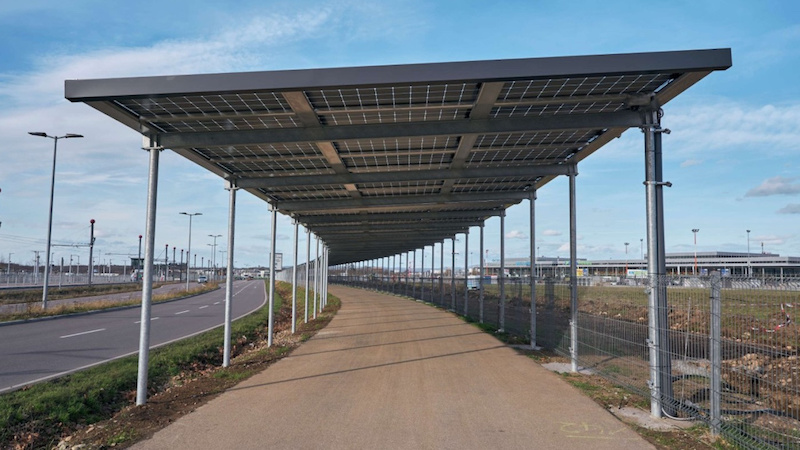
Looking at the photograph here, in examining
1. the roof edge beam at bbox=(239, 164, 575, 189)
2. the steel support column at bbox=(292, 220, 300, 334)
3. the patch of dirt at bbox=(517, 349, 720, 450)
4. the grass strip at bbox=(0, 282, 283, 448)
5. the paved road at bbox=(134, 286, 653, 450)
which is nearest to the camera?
the patch of dirt at bbox=(517, 349, 720, 450)

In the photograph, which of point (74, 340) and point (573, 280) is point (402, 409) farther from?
point (74, 340)

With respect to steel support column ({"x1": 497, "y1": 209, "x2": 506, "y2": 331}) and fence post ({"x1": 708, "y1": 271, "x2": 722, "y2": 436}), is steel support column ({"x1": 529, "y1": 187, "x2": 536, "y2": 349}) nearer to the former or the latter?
steel support column ({"x1": 497, "y1": 209, "x2": 506, "y2": 331})

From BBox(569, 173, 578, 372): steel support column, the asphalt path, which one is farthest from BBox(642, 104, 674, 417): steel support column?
the asphalt path

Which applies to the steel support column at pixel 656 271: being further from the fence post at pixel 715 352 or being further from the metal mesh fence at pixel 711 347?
the fence post at pixel 715 352

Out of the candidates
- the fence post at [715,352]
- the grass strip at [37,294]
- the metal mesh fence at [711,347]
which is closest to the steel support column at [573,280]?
the metal mesh fence at [711,347]

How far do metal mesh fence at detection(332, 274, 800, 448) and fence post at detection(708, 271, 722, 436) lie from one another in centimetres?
1

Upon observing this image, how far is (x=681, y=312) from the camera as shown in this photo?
7848 mm

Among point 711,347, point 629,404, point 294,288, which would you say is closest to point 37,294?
point 294,288

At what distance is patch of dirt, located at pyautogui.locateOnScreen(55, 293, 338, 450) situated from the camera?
7.00m

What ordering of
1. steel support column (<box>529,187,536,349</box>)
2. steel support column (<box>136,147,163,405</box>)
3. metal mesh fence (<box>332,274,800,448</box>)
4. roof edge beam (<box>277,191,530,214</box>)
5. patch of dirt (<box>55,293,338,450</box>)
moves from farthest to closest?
1. roof edge beam (<box>277,191,530,214</box>)
2. steel support column (<box>529,187,536,349</box>)
3. steel support column (<box>136,147,163,405</box>)
4. patch of dirt (<box>55,293,338,450</box>)
5. metal mesh fence (<box>332,274,800,448</box>)

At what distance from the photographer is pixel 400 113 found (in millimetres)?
9234

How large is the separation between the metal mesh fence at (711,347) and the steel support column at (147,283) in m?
7.33

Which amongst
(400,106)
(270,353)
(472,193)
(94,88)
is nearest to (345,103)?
(400,106)

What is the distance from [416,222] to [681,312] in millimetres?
17031
